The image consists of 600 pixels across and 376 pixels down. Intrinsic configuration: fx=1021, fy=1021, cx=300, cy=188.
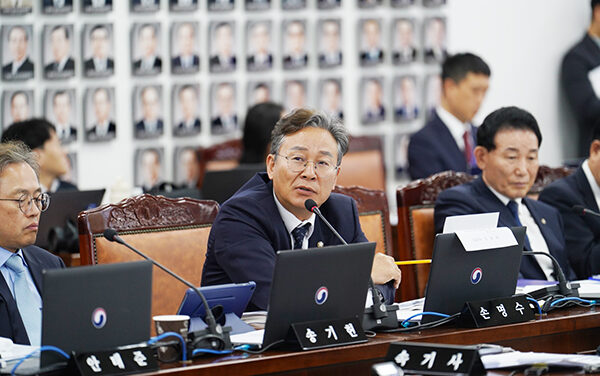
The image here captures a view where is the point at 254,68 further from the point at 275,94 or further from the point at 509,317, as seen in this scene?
the point at 509,317

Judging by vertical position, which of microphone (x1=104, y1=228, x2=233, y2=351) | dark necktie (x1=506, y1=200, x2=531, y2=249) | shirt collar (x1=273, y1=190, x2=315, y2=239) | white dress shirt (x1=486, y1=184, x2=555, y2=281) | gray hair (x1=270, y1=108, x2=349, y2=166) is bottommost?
white dress shirt (x1=486, y1=184, x2=555, y2=281)

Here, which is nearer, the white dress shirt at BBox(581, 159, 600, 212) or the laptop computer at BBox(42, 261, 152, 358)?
the laptop computer at BBox(42, 261, 152, 358)

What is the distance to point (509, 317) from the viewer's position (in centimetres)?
259

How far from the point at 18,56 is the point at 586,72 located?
3510mm

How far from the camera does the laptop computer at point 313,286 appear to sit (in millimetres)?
2217

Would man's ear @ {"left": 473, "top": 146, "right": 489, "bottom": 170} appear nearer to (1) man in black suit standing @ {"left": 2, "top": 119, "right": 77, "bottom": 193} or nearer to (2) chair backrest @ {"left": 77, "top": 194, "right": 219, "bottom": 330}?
(2) chair backrest @ {"left": 77, "top": 194, "right": 219, "bottom": 330}

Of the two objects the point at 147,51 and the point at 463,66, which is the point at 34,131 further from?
the point at 463,66

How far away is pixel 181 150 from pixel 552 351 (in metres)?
3.29

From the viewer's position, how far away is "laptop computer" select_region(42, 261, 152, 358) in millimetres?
1991

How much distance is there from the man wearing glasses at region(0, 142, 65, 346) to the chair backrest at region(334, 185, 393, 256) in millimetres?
1172

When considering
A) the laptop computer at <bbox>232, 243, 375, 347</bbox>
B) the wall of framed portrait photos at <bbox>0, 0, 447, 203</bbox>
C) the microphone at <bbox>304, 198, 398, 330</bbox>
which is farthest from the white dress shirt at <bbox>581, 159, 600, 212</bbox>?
the wall of framed portrait photos at <bbox>0, 0, 447, 203</bbox>

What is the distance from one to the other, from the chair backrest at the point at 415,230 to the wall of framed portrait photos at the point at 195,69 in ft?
6.82

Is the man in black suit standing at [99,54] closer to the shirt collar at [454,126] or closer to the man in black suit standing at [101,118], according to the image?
the man in black suit standing at [101,118]

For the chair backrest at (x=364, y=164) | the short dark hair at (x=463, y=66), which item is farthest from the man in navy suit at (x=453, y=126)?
the chair backrest at (x=364, y=164)
